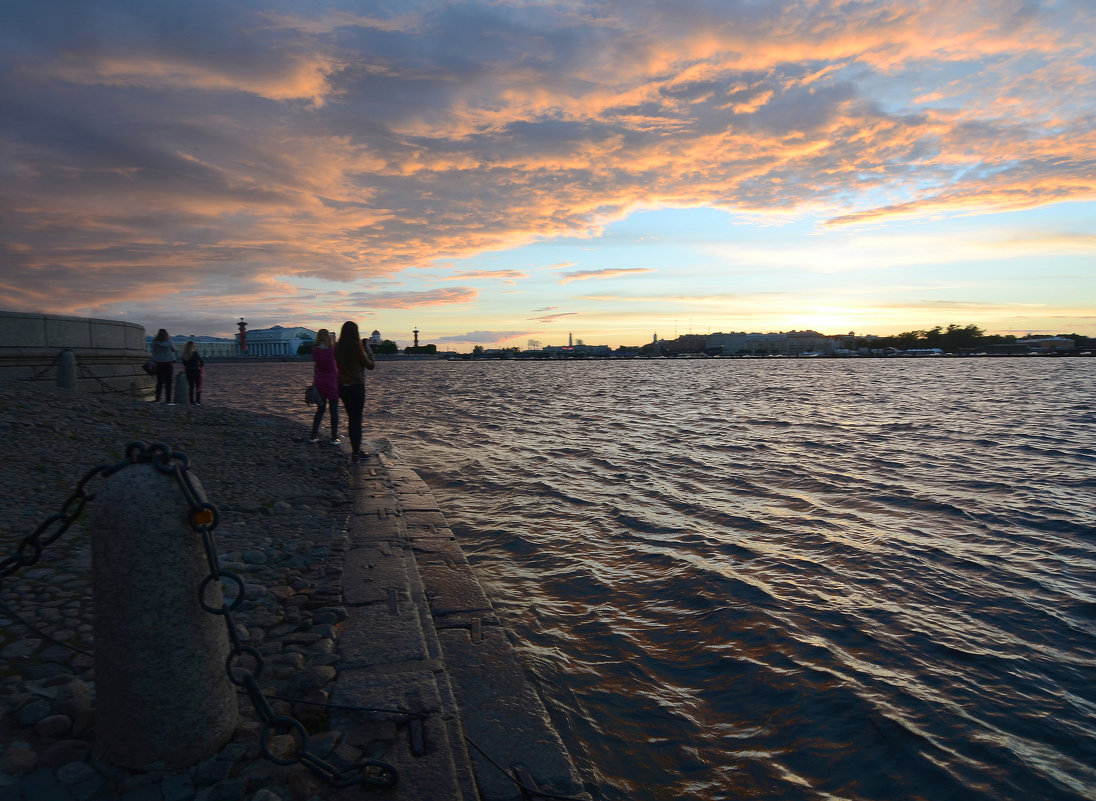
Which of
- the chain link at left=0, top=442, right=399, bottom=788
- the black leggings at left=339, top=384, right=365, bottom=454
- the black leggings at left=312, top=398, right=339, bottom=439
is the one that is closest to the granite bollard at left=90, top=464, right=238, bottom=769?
the chain link at left=0, top=442, right=399, bottom=788

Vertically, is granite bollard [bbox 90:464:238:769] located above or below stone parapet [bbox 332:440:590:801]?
→ above

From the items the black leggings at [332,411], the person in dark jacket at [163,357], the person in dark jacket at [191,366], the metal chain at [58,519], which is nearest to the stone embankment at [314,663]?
the metal chain at [58,519]

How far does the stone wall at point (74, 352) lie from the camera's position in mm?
11750

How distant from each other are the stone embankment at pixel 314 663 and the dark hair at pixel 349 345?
10.1 ft

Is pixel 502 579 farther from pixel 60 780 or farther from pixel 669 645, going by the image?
pixel 60 780

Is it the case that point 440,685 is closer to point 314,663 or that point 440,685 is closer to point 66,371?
point 314,663

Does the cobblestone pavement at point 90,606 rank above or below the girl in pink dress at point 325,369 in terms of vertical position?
below

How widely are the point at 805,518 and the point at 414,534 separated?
18.1 feet

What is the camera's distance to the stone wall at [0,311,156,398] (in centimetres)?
1175

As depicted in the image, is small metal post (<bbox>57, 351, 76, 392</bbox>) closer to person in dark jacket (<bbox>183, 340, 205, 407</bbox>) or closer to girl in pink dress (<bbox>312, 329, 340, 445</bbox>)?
person in dark jacket (<bbox>183, 340, 205, 407</bbox>)

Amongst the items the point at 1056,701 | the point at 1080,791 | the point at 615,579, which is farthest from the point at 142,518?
the point at 1056,701

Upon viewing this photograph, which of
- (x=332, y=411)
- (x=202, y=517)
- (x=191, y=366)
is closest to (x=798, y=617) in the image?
(x=202, y=517)

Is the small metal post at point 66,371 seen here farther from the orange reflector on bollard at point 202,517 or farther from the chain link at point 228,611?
the orange reflector on bollard at point 202,517

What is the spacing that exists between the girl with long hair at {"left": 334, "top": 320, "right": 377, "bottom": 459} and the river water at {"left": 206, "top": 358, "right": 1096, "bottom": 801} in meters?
1.94
